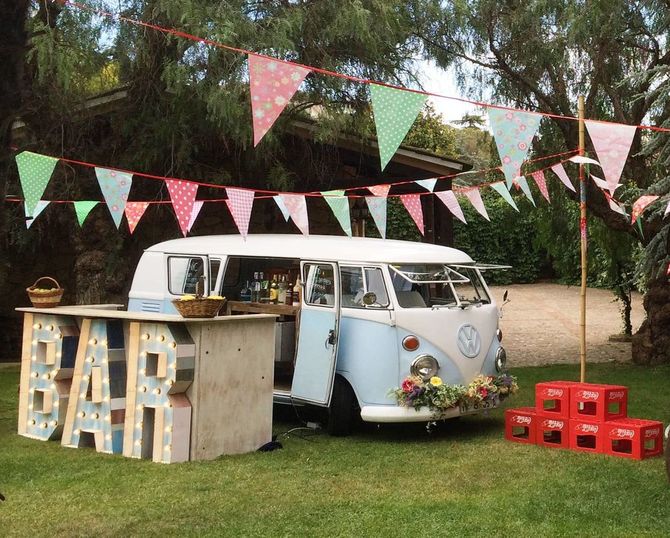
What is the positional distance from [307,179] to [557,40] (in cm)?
388

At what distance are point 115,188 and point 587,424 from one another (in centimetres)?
478

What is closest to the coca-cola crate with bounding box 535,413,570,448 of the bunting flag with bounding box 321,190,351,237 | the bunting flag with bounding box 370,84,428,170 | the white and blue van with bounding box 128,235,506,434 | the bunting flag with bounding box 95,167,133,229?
the white and blue van with bounding box 128,235,506,434

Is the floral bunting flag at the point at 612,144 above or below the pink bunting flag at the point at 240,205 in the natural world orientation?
above

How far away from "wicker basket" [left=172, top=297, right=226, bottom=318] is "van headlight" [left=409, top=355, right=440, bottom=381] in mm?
1789

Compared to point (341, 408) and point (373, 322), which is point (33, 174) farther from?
A: point (341, 408)

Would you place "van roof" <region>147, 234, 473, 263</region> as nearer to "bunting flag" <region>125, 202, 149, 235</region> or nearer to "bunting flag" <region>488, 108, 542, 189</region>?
"bunting flag" <region>125, 202, 149, 235</region>

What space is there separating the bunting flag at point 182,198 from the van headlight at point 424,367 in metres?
2.70

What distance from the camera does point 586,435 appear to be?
755 centimetres

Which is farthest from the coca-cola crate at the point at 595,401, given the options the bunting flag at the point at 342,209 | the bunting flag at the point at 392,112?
the bunting flag at the point at 342,209

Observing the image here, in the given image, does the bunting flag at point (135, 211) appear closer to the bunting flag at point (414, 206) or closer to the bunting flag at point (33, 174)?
the bunting flag at point (33, 174)

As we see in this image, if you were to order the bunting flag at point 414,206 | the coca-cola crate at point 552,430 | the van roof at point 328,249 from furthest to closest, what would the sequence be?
the bunting flag at point 414,206 → the van roof at point 328,249 → the coca-cola crate at point 552,430

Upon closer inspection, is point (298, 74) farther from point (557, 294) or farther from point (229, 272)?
point (557, 294)

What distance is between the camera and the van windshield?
806 centimetres

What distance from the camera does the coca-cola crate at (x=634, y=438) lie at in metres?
7.14
